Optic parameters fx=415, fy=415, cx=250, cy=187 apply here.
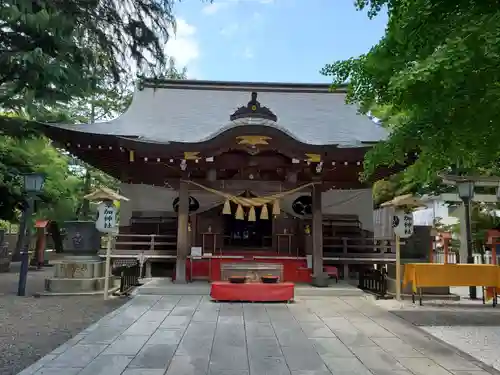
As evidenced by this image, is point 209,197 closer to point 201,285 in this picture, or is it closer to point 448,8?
point 201,285

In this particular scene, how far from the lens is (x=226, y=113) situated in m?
15.3

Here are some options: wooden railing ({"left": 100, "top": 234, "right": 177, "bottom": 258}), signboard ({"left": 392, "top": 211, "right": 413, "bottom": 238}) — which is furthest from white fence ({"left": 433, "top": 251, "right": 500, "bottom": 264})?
wooden railing ({"left": 100, "top": 234, "right": 177, "bottom": 258})

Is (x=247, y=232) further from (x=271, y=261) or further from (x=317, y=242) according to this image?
(x=317, y=242)

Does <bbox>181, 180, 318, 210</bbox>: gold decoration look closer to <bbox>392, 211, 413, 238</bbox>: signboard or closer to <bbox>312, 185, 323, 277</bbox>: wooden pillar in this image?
<bbox>312, 185, 323, 277</bbox>: wooden pillar

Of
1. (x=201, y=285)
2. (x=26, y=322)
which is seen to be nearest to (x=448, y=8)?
(x=26, y=322)

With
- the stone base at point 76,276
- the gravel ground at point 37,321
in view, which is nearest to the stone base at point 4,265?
the gravel ground at point 37,321

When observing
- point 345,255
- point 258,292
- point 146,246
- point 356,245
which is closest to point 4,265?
point 146,246

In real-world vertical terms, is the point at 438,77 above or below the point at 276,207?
above

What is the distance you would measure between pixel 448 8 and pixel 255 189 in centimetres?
798

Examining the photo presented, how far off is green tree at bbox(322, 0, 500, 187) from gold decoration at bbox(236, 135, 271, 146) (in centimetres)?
568

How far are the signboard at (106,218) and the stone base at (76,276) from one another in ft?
4.20

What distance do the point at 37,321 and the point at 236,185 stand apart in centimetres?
568

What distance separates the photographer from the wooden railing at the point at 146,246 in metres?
11.5

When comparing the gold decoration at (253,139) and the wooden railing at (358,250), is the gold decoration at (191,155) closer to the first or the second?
the gold decoration at (253,139)
